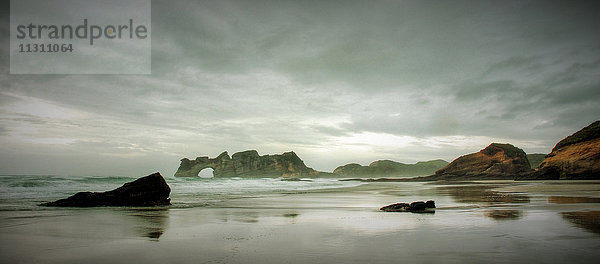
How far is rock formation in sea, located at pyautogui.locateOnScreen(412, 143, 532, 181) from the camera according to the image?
230ft

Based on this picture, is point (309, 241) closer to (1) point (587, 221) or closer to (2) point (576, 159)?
(1) point (587, 221)

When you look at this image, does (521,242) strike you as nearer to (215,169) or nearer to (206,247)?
(206,247)

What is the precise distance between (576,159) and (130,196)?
191ft

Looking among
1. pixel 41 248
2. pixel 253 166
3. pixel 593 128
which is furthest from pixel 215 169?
pixel 41 248

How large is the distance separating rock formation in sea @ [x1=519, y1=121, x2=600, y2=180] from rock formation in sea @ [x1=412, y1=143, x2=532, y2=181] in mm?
18892

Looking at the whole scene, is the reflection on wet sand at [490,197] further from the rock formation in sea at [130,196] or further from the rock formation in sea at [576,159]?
the rock formation in sea at [576,159]

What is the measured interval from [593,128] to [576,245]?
188 ft

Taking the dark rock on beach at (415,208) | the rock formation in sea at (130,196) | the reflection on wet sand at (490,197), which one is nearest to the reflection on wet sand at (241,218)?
the dark rock on beach at (415,208)

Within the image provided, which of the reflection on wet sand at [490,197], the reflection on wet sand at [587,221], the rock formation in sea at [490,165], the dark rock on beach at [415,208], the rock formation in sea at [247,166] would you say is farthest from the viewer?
the rock formation in sea at [247,166]

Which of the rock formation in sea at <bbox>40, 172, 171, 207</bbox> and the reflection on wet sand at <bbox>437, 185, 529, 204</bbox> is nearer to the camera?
the rock formation in sea at <bbox>40, 172, 171, 207</bbox>

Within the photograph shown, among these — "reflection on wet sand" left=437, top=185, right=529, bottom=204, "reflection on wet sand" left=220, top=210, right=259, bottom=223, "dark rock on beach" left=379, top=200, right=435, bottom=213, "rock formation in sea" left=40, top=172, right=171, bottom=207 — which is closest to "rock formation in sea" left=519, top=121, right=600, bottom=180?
"reflection on wet sand" left=437, top=185, right=529, bottom=204

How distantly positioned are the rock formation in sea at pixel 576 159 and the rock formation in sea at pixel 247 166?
11653 cm

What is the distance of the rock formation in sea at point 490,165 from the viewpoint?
7006cm

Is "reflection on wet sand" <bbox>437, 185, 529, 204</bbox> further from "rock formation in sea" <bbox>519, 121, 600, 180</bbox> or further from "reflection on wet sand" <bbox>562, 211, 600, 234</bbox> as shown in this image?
"rock formation in sea" <bbox>519, 121, 600, 180</bbox>
